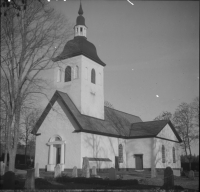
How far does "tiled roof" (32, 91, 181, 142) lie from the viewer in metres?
25.5

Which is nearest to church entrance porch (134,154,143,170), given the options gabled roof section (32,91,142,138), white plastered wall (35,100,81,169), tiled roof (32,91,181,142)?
tiled roof (32,91,181,142)

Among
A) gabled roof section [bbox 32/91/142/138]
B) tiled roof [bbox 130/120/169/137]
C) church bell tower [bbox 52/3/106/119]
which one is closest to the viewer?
gabled roof section [bbox 32/91/142/138]

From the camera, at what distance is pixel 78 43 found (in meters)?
28.3

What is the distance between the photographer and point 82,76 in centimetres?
2794

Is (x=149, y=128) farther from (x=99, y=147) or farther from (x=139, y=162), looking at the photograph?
(x=99, y=147)

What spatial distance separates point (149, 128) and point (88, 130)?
31.7 feet

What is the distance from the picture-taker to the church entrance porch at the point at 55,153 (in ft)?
80.6

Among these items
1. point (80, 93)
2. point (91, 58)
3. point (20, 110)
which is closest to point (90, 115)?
point (80, 93)

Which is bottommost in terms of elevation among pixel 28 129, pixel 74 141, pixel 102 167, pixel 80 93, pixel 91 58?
pixel 102 167

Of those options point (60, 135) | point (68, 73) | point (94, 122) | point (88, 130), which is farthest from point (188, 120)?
point (68, 73)

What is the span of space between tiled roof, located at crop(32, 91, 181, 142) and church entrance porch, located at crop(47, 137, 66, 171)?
2400mm

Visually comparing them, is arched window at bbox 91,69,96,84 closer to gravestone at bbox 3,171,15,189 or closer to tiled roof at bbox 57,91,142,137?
tiled roof at bbox 57,91,142,137

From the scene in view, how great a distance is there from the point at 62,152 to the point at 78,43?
11948 mm

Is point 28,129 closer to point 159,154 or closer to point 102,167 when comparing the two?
point 102,167
